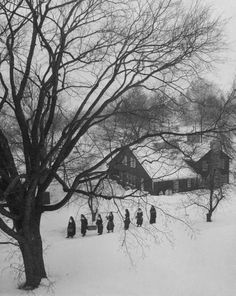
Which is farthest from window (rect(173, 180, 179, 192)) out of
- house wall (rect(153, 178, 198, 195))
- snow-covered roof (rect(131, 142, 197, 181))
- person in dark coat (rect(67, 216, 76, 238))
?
person in dark coat (rect(67, 216, 76, 238))

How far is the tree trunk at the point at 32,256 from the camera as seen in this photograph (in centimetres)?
912

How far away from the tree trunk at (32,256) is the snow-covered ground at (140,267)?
268 millimetres

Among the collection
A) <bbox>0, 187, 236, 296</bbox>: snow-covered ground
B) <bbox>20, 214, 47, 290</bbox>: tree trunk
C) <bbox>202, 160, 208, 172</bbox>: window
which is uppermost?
<bbox>202, 160, 208, 172</bbox>: window

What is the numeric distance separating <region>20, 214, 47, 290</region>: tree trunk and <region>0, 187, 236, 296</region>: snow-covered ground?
0.88 feet

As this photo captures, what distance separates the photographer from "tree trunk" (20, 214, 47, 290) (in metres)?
9.12

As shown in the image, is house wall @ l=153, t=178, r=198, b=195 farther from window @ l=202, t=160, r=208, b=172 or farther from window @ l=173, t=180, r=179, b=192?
window @ l=202, t=160, r=208, b=172

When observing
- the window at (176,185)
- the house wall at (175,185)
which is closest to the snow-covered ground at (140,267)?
the house wall at (175,185)

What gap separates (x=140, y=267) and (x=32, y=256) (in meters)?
3.57

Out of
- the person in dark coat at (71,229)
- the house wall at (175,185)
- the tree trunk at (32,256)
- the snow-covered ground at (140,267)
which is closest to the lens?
the tree trunk at (32,256)

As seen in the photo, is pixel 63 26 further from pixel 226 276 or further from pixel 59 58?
pixel 226 276

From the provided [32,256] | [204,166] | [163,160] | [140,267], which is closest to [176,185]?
[204,166]

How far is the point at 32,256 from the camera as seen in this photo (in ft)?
31.3

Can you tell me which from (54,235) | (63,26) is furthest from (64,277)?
(54,235)

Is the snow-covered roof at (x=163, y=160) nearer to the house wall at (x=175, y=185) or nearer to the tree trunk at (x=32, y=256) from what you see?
the house wall at (x=175, y=185)
